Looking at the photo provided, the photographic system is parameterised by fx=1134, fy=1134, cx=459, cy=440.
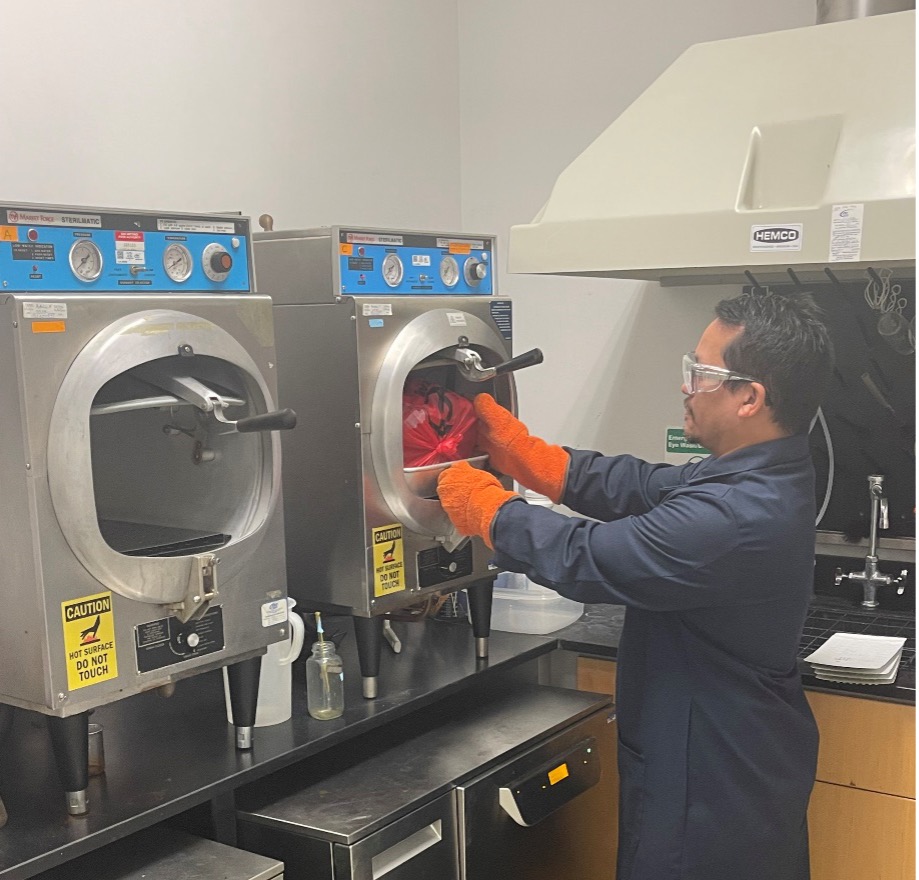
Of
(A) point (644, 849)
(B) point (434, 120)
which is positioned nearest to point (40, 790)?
(A) point (644, 849)

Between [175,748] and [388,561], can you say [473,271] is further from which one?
[175,748]

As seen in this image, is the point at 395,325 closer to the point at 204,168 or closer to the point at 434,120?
the point at 204,168

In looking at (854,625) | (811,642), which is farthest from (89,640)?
(854,625)

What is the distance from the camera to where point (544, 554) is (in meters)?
1.91

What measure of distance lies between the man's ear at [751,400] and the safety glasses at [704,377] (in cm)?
1

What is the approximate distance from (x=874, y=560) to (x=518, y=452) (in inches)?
41.5

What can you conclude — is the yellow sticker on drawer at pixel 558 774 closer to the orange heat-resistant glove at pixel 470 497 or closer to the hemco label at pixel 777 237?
the orange heat-resistant glove at pixel 470 497

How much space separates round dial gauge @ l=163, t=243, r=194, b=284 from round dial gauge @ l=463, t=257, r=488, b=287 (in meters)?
0.67

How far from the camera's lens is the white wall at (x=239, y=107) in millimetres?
2203

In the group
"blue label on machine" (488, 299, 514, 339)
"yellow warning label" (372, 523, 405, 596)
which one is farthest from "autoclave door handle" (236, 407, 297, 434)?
"blue label on machine" (488, 299, 514, 339)

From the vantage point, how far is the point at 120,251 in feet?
5.36

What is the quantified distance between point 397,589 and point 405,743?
32cm

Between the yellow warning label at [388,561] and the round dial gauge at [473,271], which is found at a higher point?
the round dial gauge at [473,271]

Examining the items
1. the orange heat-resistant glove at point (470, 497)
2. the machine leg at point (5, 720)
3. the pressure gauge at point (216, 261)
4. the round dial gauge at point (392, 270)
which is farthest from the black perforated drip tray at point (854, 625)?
the machine leg at point (5, 720)
